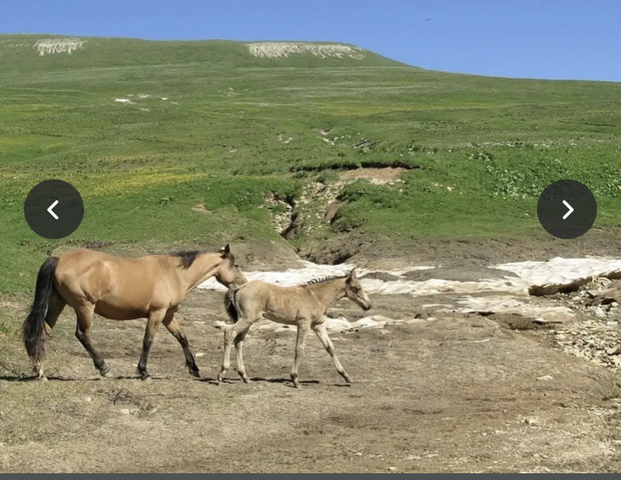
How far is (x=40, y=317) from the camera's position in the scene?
48.5 feet

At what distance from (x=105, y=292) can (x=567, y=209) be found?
1096 inches

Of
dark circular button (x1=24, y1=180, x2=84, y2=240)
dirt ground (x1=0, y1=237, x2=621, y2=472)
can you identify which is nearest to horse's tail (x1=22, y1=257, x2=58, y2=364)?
dirt ground (x1=0, y1=237, x2=621, y2=472)

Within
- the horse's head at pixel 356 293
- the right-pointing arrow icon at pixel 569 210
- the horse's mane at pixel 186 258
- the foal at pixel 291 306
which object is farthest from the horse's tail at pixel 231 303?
the right-pointing arrow icon at pixel 569 210

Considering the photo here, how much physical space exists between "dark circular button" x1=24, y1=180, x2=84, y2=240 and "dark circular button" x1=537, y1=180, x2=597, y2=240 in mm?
20579

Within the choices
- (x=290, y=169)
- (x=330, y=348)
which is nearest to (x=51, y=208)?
(x=290, y=169)

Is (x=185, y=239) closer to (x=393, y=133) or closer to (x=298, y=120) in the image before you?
(x=393, y=133)

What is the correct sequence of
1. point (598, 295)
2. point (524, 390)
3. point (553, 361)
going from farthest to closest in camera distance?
point (598, 295)
point (553, 361)
point (524, 390)

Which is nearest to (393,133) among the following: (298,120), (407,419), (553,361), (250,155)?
(250,155)

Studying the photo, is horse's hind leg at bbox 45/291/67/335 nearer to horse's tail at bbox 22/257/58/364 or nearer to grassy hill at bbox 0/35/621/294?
horse's tail at bbox 22/257/58/364

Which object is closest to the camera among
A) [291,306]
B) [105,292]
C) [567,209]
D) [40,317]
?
[40,317]

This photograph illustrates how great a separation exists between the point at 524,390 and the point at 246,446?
639 centimetres

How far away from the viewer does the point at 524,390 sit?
52.5 feet

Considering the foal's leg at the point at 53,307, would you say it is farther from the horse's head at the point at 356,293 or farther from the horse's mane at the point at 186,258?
the horse's head at the point at 356,293

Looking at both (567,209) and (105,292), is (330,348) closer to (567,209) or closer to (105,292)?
(105,292)
